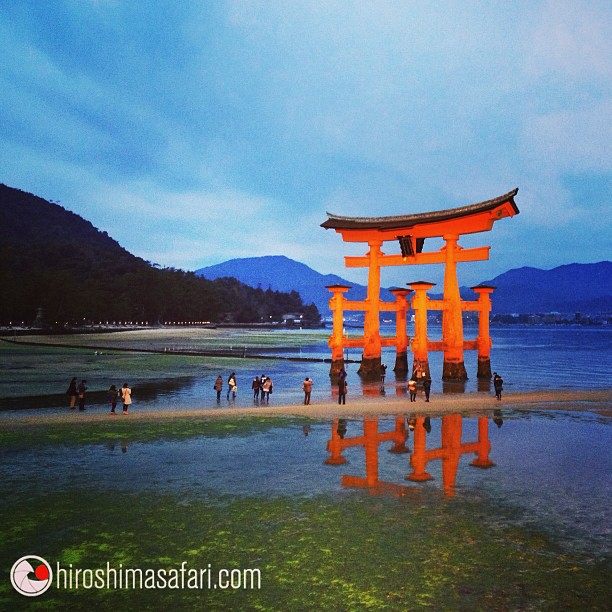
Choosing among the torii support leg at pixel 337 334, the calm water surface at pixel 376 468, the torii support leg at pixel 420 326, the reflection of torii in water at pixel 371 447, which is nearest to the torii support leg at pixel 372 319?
the torii support leg at pixel 337 334

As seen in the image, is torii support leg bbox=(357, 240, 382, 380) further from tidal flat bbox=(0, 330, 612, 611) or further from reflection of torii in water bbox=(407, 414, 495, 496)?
reflection of torii in water bbox=(407, 414, 495, 496)

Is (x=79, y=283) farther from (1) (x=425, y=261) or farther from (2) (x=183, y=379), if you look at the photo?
(1) (x=425, y=261)

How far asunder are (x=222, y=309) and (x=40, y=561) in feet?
559

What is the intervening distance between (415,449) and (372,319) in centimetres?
1998

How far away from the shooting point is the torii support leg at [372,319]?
3322cm

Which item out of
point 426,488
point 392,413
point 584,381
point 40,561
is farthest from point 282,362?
point 40,561

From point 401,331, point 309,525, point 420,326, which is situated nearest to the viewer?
point 309,525

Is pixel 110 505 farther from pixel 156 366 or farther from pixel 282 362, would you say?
pixel 282 362

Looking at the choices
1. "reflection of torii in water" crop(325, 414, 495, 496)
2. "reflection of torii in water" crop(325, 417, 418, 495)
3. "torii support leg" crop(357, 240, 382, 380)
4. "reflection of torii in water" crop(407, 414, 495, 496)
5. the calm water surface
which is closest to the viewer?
the calm water surface

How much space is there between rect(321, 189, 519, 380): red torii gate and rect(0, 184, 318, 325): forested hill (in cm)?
7446

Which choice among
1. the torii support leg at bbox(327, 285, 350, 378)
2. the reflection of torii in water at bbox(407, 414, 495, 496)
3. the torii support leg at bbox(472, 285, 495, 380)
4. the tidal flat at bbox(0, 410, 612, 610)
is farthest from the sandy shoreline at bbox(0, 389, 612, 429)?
the torii support leg at bbox(472, 285, 495, 380)

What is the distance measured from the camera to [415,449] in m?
13.8

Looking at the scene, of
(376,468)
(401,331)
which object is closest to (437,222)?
(401,331)

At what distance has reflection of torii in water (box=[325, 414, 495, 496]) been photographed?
1079cm
